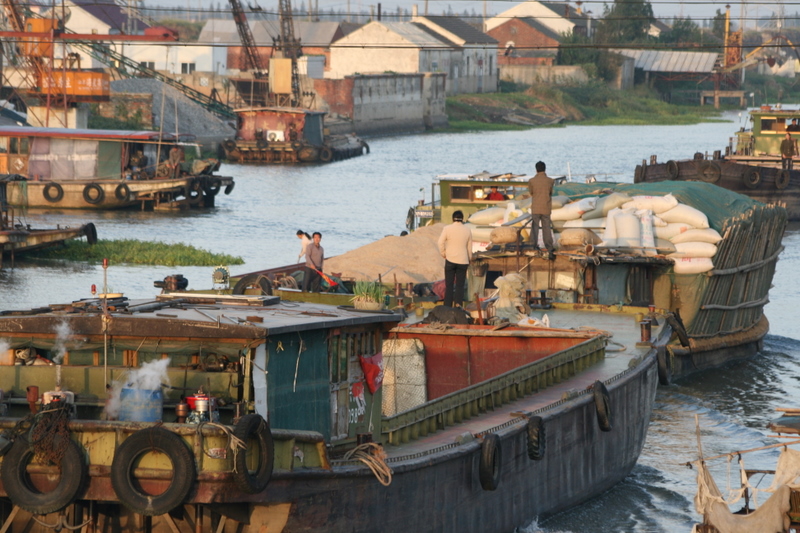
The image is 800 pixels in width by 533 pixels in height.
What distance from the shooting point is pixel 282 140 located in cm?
6988

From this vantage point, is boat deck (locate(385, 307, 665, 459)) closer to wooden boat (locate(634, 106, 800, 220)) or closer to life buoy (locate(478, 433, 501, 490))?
life buoy (locate(478, 433, 501, 490))

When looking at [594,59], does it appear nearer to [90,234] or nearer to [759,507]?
[90,234]

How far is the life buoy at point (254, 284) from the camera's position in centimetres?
1744

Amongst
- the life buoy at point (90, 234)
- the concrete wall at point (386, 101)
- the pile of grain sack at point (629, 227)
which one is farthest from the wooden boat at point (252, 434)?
the concrete wall at point (386, 101)

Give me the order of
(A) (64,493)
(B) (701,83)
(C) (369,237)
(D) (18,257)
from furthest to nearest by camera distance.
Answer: (B) (701,83) < (C) (369,237) < (D) (18,257) < (A) (64,493)

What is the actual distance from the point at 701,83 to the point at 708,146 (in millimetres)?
58325

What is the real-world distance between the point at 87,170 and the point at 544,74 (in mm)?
81756

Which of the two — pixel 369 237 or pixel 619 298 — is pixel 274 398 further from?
pixel 369 237

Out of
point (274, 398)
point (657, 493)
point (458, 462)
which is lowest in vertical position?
point (657, 493)

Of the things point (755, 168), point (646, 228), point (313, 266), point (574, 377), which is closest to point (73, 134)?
point (755, 168)

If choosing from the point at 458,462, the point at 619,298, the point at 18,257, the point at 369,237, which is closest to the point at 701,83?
the point at 369,237

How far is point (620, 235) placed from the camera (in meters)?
21.9

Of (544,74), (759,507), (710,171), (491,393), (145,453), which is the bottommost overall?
(759,507)

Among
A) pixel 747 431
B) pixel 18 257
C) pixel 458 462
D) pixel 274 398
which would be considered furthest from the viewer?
pixel 18 257
